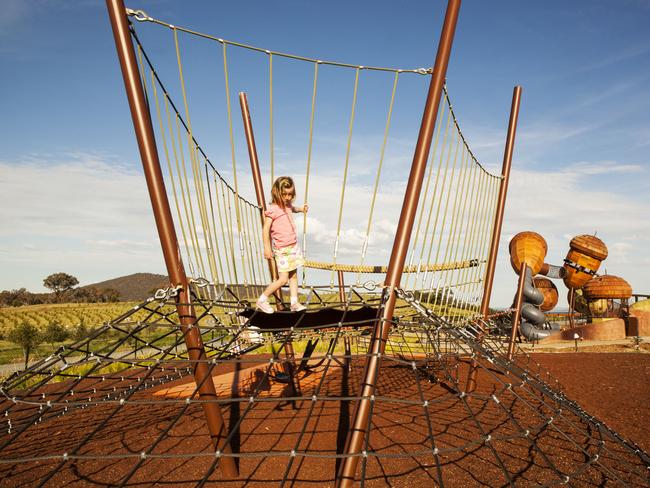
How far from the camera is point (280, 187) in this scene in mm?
3504

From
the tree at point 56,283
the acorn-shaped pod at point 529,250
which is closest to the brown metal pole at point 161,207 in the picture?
the acorn-shaped pod at point 529,250

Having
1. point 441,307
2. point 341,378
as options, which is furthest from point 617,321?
point 441,307

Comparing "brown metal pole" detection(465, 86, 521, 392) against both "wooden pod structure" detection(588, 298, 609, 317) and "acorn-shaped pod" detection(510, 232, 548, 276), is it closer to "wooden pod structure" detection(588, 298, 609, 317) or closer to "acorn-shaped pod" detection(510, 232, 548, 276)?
"acorn-shaped pod" detection(510, 232, 548, 276)

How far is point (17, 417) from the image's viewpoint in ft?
13.4

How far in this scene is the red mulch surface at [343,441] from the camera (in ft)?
8.26

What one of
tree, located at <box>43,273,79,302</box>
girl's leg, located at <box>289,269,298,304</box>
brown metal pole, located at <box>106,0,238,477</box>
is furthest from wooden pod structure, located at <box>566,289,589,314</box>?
tree, located at <box>43,273,79,302</box>

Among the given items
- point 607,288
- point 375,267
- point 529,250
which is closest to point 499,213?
point 375,267

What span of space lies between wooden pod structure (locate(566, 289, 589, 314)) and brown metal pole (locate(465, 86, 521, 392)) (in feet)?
34.7

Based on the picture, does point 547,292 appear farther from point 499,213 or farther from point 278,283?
point 278,283

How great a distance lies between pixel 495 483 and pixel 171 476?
1.84 meters

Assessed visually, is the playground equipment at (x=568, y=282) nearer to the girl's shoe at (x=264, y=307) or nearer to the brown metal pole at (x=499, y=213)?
the brown metal pole at (x=499, y=213)

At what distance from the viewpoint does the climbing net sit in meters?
2.32

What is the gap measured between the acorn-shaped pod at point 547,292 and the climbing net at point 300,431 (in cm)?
881

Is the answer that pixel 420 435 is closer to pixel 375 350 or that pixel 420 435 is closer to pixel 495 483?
pixel 495 483
